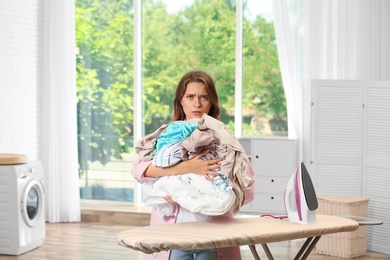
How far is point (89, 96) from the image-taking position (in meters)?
7.51

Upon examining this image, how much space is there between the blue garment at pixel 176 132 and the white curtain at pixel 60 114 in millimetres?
4185

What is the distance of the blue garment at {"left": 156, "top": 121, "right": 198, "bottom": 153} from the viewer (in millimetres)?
3027

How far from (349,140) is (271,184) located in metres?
0.81

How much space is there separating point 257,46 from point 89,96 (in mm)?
1771

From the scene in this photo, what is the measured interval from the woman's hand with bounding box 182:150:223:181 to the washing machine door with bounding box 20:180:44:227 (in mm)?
3109

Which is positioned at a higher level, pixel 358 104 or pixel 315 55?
pixel 315 55

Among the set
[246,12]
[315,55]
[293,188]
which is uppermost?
[246,12]

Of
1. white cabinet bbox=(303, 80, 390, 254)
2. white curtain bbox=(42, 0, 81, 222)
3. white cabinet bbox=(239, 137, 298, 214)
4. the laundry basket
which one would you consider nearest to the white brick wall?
white curtain bbox=(42, 0, 81, 222)

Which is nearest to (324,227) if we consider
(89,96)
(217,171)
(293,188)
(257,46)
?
(293,188)

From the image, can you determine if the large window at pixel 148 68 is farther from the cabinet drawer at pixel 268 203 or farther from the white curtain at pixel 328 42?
the cabinet drawer at pixel 268 203

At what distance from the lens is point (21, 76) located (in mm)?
6738

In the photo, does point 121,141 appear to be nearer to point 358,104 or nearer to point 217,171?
point 358,104

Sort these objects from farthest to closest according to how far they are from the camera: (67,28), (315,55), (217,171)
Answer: (67,28) < (315,55) < (217,171)

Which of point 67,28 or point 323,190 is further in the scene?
point 67,28
